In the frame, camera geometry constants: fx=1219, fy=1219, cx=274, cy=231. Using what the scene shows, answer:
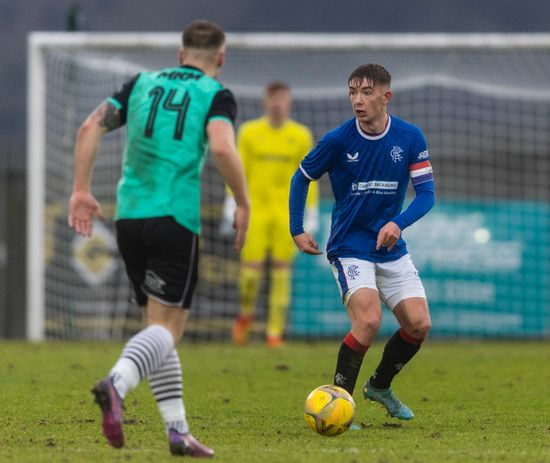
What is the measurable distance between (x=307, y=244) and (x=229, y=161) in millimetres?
1474

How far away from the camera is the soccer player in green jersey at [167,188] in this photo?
205 inches

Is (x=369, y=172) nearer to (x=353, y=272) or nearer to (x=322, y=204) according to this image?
(x=353, y=272)

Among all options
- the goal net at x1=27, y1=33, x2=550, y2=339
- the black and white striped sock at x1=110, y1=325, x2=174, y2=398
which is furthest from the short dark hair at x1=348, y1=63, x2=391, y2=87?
the goal net at x1=27, y1=33, x2=550, y2=339

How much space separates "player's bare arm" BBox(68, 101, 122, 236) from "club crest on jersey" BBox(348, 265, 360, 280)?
165 centimetres

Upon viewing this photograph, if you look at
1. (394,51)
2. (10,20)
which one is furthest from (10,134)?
(394,51)

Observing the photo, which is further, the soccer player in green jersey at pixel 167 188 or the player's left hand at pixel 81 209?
the player's left hand at pixel 81 209

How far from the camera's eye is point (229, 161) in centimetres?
531

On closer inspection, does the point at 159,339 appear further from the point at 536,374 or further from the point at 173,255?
the point at 536,374

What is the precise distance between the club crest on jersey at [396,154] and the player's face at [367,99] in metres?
0.21

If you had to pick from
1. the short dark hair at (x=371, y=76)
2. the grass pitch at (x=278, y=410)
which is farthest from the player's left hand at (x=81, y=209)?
the short dark hair at (x=371, y=76)

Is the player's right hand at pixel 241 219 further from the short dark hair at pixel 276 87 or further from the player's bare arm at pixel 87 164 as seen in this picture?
the short dark hair at pixel 276 87

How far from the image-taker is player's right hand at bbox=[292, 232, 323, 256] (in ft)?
21.8

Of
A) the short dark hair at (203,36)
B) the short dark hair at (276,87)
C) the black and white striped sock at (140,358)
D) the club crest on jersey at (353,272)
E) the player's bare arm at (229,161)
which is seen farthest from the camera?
the short dark hair at (276,87)

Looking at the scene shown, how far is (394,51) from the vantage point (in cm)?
1398
